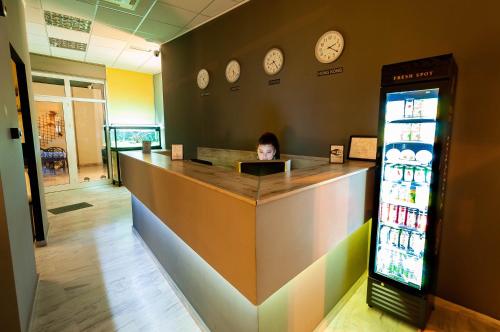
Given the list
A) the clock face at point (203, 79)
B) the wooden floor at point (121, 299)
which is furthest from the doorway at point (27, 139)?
the clock face at point (203, 79)

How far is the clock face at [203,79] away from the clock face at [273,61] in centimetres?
131

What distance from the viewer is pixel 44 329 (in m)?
1.81

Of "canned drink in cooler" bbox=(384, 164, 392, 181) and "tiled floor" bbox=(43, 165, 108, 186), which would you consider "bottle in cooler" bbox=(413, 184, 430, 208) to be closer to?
"canned drink in cooler" bbox=(384, 164, 392, 181)

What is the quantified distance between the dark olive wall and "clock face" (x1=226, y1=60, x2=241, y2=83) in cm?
9

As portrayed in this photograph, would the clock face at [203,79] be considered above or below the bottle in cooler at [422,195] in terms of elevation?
above

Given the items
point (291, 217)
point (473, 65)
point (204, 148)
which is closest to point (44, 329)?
point (291, 217)

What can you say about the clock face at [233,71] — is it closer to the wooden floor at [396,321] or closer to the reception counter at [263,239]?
the reception counter at [263,239]

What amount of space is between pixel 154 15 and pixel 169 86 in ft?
4.98

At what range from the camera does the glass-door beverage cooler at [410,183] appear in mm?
1565

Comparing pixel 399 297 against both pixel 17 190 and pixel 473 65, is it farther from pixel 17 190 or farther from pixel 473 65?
pixel 17 190

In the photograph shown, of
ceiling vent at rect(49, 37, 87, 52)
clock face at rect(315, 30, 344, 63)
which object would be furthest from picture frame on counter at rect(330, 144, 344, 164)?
ceiling vent at rect(49, 37, 87, 52)

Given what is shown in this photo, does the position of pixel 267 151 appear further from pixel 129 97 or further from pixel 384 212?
pixel 129 97

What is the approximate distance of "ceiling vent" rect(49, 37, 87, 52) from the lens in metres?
4.83

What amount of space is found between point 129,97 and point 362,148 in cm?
684
